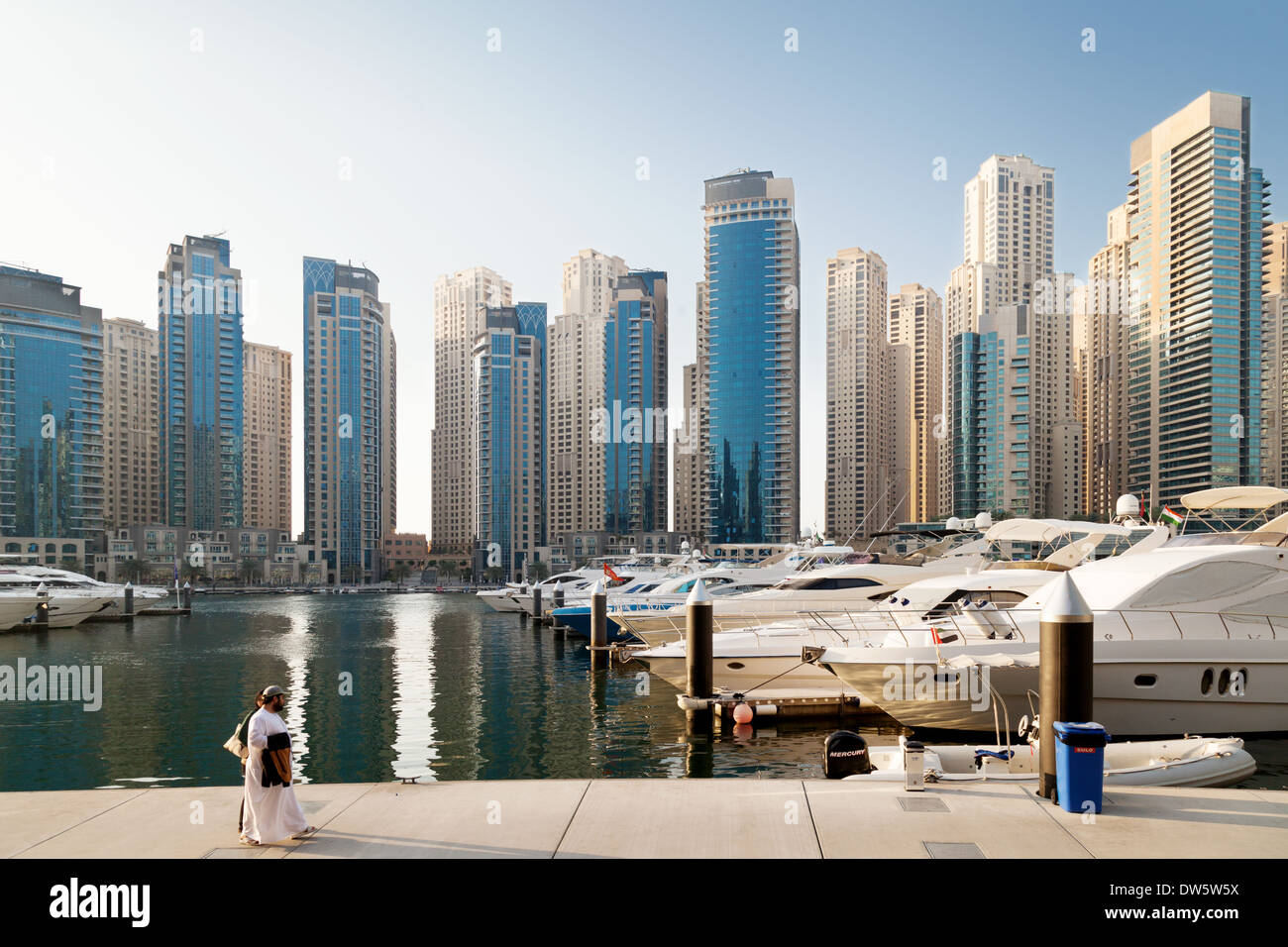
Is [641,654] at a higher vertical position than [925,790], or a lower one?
lower

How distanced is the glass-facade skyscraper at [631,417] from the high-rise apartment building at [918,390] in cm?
4724

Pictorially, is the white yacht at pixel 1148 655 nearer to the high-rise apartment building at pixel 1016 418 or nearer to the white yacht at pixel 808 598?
the white yacht at pixel 808 598

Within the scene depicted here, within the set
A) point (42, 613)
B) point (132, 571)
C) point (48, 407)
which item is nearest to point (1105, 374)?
point (42, 613)

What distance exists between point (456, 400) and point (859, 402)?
283 ft

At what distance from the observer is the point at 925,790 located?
8867mm

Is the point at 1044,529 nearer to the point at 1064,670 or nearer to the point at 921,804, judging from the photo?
the point at 1064,670

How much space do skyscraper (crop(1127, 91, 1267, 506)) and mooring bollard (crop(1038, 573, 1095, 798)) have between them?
383 feet

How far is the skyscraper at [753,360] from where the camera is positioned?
13162cm

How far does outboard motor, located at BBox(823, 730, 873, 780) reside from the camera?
10.9 m
